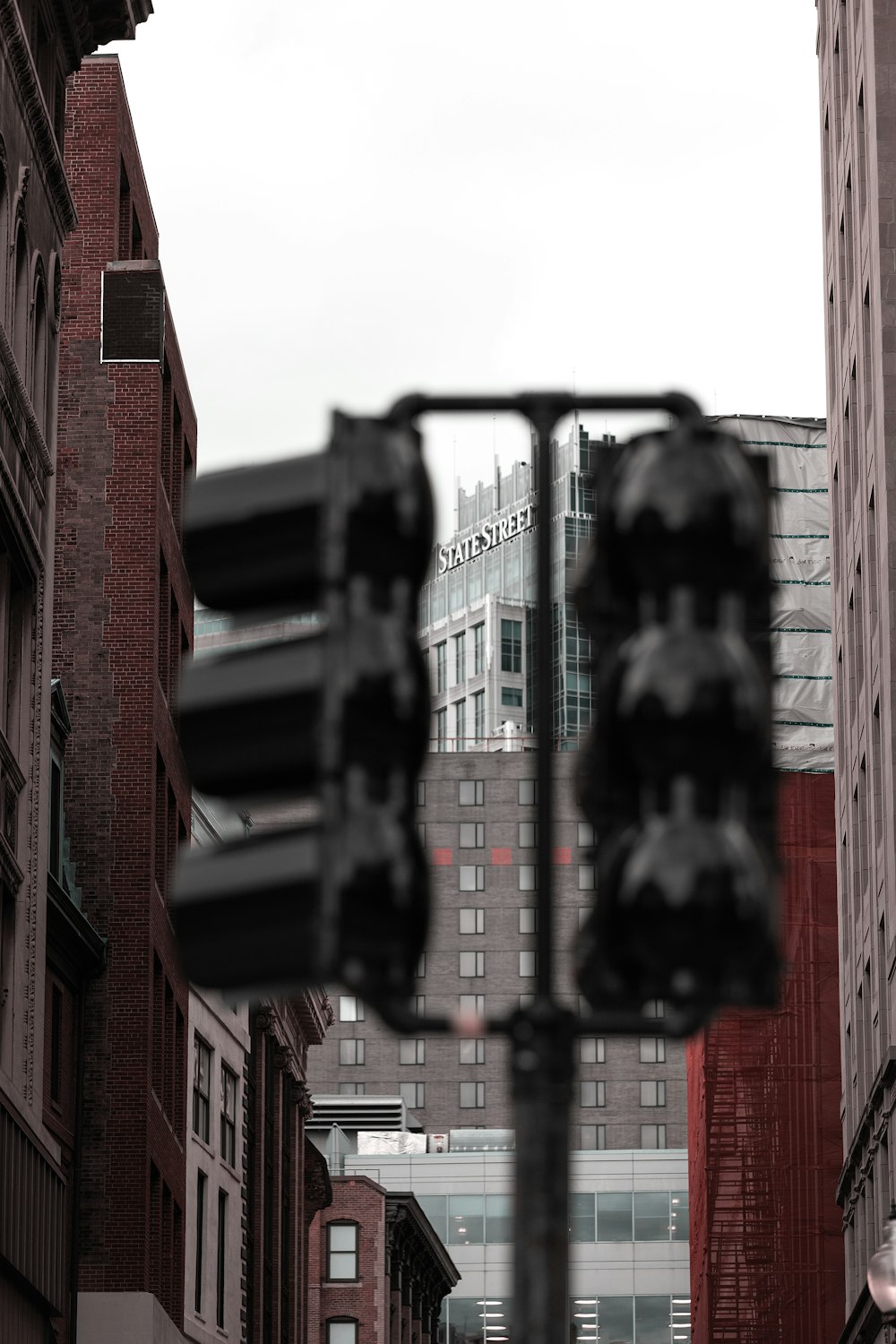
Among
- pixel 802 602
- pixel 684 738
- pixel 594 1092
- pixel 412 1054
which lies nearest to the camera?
pixel 684 738

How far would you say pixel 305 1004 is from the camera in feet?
268

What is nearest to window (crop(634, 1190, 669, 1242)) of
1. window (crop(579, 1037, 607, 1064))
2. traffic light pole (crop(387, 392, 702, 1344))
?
window (crop(579, 1037, 607, 1064))

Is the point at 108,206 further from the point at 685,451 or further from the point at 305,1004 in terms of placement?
the point at 685,451

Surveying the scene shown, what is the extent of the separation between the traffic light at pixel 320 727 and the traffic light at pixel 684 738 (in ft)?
1.49

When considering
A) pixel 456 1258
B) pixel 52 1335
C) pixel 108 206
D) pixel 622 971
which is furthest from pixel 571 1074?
pixel 456 1258

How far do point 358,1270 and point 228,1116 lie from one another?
3795 centimetres

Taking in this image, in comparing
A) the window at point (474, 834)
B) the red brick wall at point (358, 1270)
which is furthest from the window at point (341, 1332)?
the window at point (474, 834)

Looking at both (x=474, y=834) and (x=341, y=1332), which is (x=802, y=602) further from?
(x=474, y=834)

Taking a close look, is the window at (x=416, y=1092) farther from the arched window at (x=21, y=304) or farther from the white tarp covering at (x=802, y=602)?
the arched window at (x=21, y=304)

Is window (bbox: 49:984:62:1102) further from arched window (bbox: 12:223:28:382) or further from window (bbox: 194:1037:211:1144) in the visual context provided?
arched window (bbox: 12:223:28:382)

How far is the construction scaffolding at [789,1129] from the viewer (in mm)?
77188

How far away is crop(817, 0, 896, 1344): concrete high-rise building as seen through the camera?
50719 mm

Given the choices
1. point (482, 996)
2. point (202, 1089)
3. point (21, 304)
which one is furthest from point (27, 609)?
point (482, 996)

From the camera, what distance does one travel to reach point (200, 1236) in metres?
59.8
